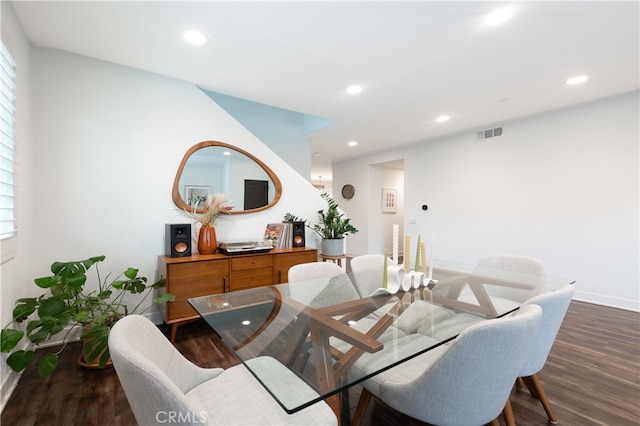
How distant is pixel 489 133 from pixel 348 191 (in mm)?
3355

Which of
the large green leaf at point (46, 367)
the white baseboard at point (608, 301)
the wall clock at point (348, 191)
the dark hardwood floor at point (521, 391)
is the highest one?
the wall clock at point (348, 191)

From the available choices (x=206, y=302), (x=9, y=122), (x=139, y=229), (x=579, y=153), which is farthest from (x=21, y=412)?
(x=579, y=153)

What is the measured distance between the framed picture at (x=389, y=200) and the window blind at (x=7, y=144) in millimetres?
6122

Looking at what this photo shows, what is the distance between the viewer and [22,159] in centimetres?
198

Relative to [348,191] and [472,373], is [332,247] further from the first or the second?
[348,191]

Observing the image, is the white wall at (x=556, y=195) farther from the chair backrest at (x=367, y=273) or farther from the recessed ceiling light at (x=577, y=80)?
the chair backrest at (x=367, y=273)

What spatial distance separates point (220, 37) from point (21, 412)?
2.64 m

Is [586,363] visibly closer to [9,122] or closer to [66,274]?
[66,274]

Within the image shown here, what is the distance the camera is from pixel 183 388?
1.07 metres

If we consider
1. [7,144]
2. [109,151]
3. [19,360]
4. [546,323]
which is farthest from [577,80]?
[19,360]

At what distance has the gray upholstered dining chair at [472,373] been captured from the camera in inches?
36.2

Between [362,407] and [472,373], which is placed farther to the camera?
[362,407]

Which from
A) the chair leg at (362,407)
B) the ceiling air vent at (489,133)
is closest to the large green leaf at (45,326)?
the chair leg at (362,407)

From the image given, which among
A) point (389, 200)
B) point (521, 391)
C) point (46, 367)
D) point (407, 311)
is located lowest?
point (521, 391)
